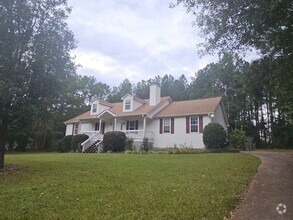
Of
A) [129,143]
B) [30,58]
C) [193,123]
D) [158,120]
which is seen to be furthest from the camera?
[158,120]

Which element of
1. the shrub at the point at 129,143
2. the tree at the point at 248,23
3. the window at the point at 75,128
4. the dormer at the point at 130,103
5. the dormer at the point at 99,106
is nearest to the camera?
the tree at the point at 248,23

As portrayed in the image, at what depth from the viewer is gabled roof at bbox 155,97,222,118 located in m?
24.0

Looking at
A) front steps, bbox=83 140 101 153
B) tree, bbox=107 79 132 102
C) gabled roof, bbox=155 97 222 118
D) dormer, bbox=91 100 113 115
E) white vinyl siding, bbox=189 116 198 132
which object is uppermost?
tree, bbox=107 79 132 102

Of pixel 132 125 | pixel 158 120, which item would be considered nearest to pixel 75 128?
pixel 132 125

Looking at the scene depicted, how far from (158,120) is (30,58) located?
53.3 feet

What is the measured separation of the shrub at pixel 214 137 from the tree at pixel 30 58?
12793 mm

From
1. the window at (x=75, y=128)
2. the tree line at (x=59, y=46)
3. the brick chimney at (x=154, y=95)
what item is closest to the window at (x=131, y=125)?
the brick chimney at (x=154, y=95)

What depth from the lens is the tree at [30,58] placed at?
10.8m

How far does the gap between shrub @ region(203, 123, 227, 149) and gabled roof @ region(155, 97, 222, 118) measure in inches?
73.5

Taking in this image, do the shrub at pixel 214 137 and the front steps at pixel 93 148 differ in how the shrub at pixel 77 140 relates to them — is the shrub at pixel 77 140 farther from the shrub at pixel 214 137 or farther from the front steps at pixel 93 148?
the shrub at pixel 214 137

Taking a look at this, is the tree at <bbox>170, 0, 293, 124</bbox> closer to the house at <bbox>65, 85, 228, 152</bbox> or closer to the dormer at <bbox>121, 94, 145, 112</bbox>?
the house at <bbox>65, 85, 228, 152</bbox>

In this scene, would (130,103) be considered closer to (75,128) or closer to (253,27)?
(75,128)

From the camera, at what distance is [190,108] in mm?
25516

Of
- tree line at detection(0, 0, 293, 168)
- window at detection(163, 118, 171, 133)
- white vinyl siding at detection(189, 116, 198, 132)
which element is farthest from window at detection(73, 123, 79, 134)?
tree line at detection(0, 0, 293, 168)
